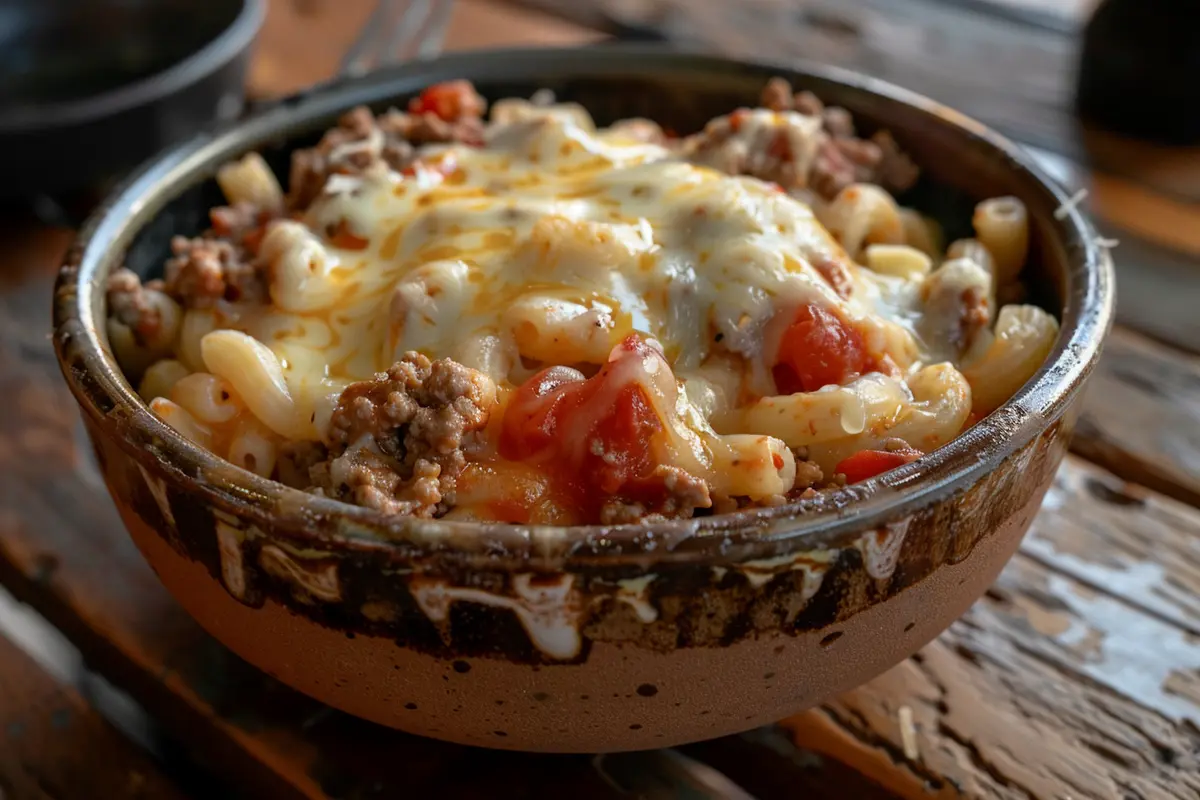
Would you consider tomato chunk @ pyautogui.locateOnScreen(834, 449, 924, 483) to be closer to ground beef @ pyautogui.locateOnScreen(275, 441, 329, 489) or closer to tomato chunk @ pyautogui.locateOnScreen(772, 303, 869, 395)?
tomato chunk @ pyautogui.locateOnScreen(772, 303, 869, 395)

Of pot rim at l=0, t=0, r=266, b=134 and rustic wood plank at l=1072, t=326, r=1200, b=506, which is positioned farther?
pot rim at l=0, t=0, r=266, b=134

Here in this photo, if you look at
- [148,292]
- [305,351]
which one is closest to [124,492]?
[305,351]

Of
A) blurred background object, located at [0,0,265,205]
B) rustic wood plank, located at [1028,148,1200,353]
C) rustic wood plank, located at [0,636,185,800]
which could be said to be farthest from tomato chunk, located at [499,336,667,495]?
blurred background object, located at [0,0,265,205]

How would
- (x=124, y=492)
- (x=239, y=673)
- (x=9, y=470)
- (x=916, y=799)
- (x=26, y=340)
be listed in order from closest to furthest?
(x=124, y=492)
(x=916, y=799)
(x=239, y=673)
(x=9, y=470)
(x=26, y=340)

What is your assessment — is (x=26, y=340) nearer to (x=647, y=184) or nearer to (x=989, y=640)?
(x=647, y=184)

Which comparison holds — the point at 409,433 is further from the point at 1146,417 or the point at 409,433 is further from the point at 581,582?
the point at 1146,417

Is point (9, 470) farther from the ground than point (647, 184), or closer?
closer

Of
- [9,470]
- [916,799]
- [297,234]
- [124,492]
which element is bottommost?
[9,470]
